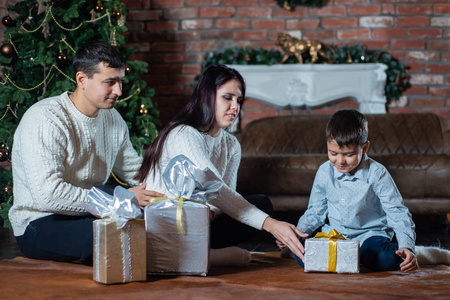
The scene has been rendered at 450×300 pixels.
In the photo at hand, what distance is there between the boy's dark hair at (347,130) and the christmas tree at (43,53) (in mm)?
1561

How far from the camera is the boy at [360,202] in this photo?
187 cm

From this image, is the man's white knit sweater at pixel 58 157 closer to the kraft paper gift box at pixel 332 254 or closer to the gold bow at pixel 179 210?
the gold bow at pixel 179 210

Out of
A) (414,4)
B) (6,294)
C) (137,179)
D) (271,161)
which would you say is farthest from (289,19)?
(6,294)

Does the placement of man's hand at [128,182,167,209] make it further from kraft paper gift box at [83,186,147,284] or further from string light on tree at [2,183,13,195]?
string light on tree at [2,183,13,195]

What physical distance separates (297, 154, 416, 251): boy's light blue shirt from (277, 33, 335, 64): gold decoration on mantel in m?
2.45

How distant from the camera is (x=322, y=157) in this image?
3096 mm

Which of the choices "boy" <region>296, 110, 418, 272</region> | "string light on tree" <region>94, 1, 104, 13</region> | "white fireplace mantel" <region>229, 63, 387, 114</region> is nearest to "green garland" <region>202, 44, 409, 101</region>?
"white fireplace mantel" <region>229, 63, 387, 114</region>

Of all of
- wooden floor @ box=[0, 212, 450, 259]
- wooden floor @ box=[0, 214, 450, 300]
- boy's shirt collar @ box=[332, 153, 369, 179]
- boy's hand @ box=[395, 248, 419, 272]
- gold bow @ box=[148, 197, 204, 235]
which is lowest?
wooden floor @ box=[0, 212, 450, 259]

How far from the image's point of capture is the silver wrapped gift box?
178cm

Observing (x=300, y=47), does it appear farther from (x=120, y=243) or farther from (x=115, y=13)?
(x=120, y=243)

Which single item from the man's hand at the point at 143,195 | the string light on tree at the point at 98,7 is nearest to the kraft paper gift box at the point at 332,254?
the man's hand at the point at 143,195

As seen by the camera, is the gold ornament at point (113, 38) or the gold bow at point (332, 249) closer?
the gold bow at point (332, 249)

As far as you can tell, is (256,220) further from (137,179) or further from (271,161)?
(271,161)

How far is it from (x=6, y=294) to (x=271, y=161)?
190 centimetres
